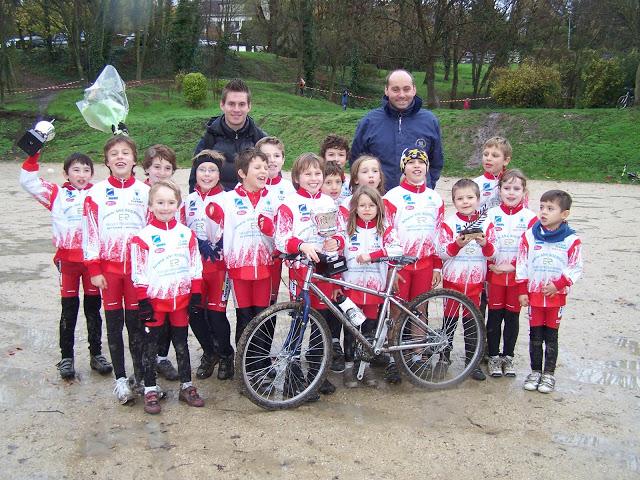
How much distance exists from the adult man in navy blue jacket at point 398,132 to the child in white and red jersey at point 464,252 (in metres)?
0.66

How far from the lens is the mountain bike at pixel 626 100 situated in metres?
20.8

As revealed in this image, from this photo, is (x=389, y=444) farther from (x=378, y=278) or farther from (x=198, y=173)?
(x=198, y=173)

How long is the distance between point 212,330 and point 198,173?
1246 millimetres

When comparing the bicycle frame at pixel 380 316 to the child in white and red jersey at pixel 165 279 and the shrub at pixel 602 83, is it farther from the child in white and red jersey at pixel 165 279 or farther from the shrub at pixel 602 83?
the shrub at pixel 602 83

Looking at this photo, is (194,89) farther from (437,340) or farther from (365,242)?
(437,340)

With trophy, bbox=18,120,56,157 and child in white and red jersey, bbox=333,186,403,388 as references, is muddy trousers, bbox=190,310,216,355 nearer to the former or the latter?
child in white and red jersey, bbox=333,186,403,388

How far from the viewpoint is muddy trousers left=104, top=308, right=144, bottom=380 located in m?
4.23

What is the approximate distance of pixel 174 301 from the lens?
13.1 feet

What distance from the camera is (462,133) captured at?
1912cm

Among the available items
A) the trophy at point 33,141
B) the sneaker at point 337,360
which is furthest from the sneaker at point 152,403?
the trophy at point 33,141

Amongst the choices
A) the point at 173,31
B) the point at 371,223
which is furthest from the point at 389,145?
the point at 173,31

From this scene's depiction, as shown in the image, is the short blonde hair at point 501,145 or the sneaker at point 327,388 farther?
the short blonde hair at point 501,145

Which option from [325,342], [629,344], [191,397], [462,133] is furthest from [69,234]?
[462,133]

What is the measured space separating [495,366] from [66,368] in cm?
334
